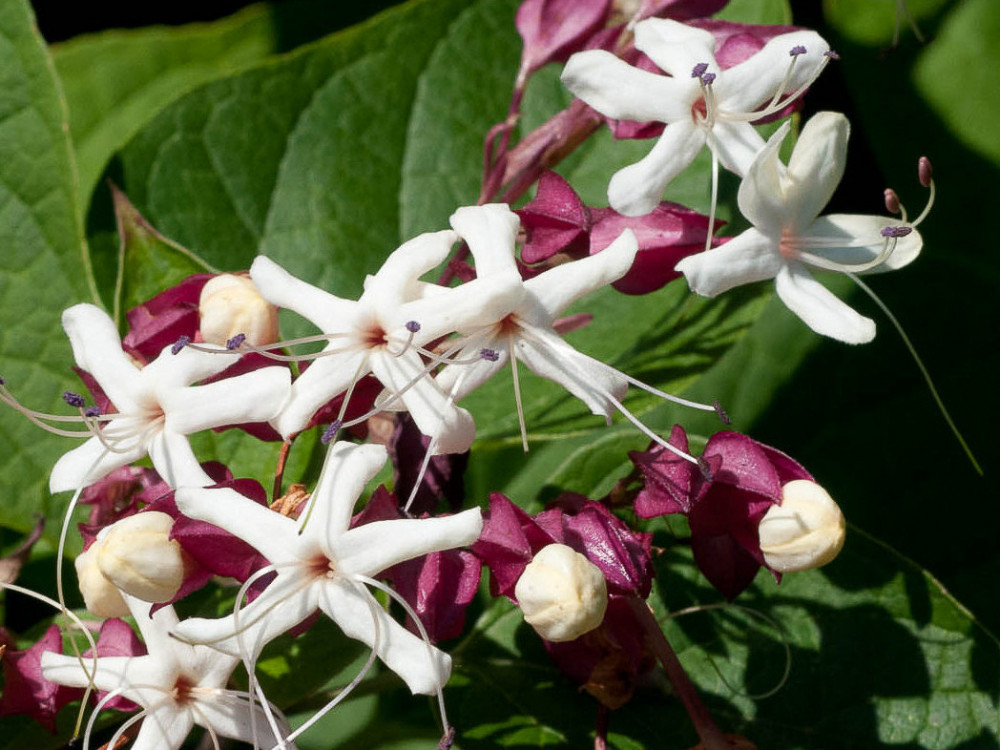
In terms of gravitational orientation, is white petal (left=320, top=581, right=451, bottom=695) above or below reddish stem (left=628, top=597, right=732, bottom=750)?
above

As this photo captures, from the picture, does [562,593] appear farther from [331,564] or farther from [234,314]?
[234,314]

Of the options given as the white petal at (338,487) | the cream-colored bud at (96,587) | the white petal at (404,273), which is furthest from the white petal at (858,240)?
the cream-colored bud at (96,587)

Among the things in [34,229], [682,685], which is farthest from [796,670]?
[34,229]

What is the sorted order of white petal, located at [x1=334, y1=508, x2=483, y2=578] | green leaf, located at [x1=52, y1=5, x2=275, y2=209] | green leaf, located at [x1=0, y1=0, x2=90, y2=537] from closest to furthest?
white petal, located at [x1=334, y1=508, x2=483, y2=578] → green leaf, located at [x1=0, y1=0, x2=90, y2=537] → green leaf, located at [x1=52, y1=5, x2=275, y2=209]

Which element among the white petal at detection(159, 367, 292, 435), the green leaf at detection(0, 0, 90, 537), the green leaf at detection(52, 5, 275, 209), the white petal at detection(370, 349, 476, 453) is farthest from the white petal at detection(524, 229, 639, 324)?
the green leaf at detection(52, 5, 275, 209)

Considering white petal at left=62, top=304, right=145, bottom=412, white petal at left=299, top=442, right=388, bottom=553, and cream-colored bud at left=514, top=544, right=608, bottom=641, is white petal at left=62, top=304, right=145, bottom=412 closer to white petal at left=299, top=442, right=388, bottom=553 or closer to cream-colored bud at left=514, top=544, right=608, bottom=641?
white petal at left=299, top=442, right=388, bottom=553
